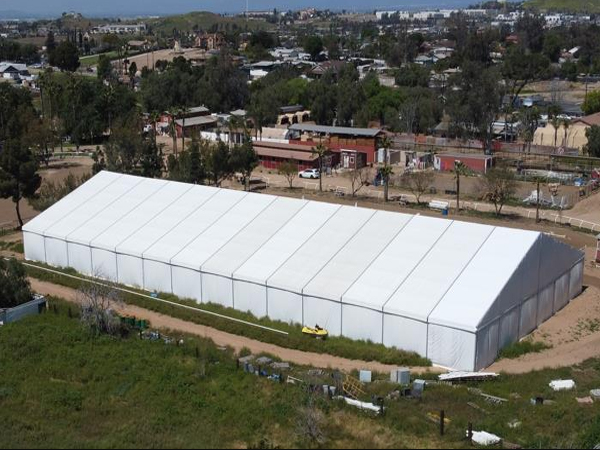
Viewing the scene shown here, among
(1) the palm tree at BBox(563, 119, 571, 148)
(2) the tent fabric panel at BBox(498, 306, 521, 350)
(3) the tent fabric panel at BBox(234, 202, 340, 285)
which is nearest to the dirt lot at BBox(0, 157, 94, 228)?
(3) the tent fabric panel at BBox(234, 202, 340, 285)

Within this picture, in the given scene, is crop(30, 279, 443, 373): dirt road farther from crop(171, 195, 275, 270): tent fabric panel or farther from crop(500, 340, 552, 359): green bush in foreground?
crop(500, 340, 552, 359): green bush in foreground

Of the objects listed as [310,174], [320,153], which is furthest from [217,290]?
[310,174]

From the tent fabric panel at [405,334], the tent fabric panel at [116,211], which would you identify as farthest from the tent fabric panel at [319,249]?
the tent fabric panel at [116,211]

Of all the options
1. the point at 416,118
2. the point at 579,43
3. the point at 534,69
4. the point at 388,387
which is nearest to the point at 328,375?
the point at 388,387

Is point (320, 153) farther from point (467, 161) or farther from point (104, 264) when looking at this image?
point (104, 264)

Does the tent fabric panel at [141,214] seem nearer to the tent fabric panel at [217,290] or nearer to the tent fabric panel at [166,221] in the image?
the tent fabric panel at [166,221]

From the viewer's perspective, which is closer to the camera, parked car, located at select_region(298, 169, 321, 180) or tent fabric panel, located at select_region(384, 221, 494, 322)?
tent fabric panel, located at select_region(384, 221, 494, 322)
